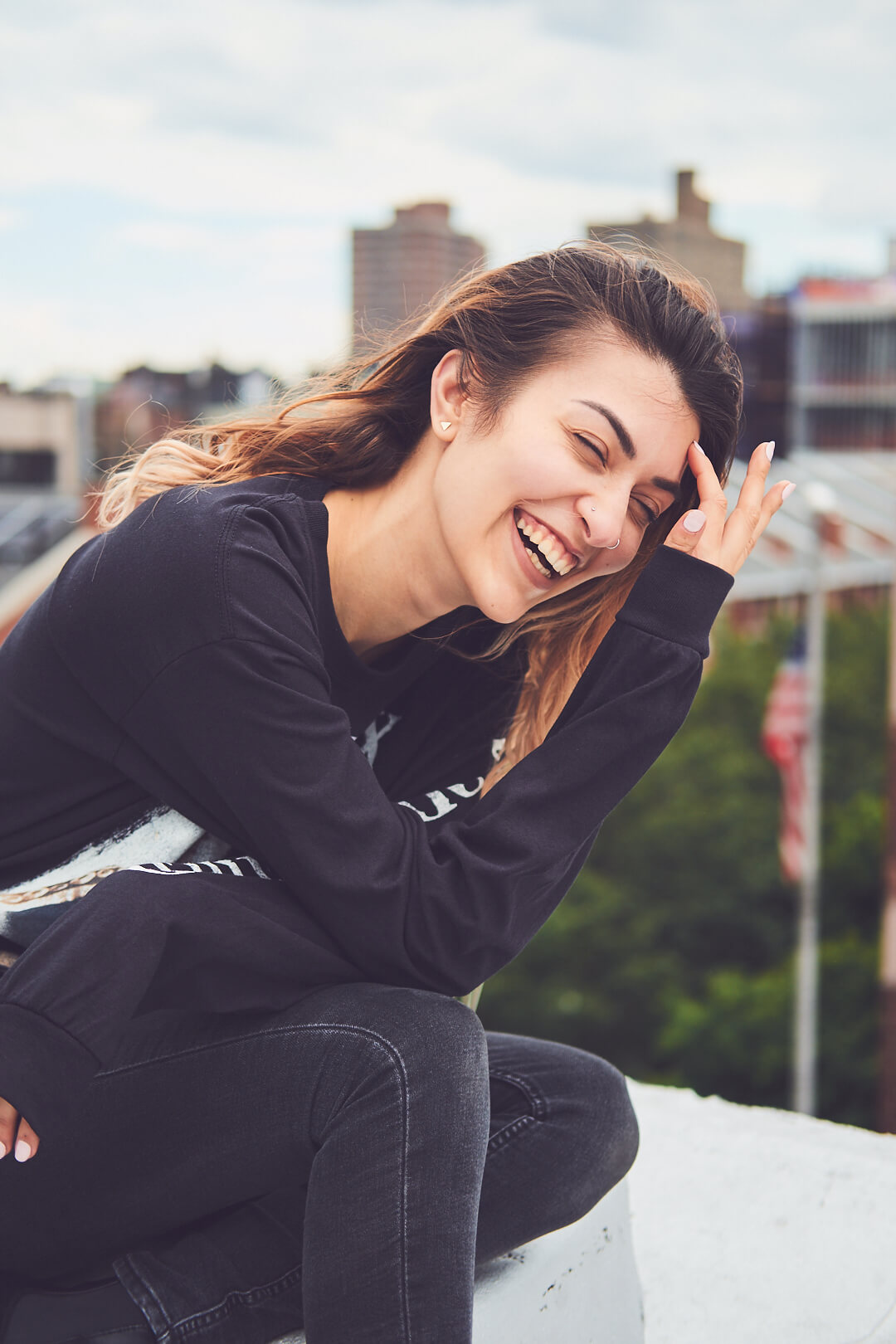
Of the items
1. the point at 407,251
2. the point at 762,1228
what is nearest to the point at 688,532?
the point at 762,1228

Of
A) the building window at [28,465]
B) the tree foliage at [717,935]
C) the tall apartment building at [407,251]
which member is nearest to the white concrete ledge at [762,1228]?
the tree foliage at [717,935]

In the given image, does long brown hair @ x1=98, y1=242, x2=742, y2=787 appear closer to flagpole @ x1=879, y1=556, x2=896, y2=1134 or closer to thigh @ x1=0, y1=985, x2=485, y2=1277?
thigh @ x1=0, y1=985, x2=485, y2=1277

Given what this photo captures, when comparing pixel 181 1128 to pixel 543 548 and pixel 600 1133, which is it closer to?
pixel 600 1133

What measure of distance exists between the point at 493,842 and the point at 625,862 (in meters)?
22.9

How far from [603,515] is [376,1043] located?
763 millimetres

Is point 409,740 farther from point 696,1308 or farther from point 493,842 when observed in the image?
point 696,1308

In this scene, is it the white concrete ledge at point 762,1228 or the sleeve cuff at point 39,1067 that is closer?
the sleeve cuff at point 39,1067

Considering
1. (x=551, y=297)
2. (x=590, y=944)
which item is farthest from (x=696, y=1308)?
(x=590, y=944)

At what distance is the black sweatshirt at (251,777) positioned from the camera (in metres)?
1.57

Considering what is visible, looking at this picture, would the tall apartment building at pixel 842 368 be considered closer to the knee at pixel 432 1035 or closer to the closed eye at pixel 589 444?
the closed eye at pixel 589 444

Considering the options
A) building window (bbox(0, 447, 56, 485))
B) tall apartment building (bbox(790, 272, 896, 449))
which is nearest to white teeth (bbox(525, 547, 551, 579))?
building window (bbox(0, 447, 56, 485))

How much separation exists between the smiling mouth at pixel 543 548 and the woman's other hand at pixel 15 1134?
97 centimetres

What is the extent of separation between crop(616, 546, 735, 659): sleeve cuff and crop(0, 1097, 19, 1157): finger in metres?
1.01

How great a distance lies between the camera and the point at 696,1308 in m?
2.35
